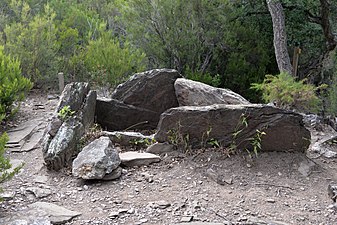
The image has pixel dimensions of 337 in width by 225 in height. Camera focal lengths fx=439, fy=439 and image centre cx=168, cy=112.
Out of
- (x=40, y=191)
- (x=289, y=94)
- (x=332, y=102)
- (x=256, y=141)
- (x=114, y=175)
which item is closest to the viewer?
(x=40, y=191)

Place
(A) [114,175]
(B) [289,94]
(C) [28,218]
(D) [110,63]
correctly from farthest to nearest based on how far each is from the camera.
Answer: (D) [110,63], (B) [289,94], (A) [114,175], (C) [28,218]

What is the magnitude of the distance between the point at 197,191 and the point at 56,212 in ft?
3.88

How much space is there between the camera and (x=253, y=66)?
905 centimetres

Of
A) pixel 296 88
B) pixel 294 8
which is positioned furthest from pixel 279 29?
pixel 294 8

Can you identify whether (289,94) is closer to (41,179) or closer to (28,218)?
(41,179)

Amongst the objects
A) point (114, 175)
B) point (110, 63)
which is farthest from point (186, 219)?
point (110, 63)

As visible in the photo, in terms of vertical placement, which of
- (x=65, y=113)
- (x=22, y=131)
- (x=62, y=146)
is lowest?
(x=22, y=131)

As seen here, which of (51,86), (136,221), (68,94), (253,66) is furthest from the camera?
(253,66)

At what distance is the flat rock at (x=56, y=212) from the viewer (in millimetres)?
3299

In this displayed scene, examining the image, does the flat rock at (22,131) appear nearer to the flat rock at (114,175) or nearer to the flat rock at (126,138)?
the flat rock at (126,138)

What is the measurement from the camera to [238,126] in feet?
14.2

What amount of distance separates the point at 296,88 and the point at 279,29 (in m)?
1.73

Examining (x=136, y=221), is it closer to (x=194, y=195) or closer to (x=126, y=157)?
(x=194, y=195)

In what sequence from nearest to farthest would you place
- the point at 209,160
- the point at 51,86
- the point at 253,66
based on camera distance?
1. the point at 209,160
2. the point at 51,86
3. the point at 253,66
